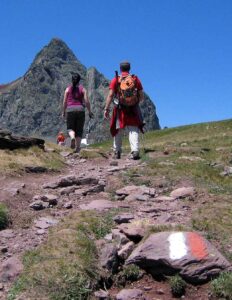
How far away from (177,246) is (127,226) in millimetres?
1208

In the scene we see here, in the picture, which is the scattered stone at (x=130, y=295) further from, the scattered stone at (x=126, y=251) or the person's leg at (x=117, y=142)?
the person's leg at (x=117, y=142)

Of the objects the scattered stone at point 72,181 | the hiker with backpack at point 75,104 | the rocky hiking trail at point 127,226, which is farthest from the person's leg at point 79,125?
the scattered stone at point 72,181

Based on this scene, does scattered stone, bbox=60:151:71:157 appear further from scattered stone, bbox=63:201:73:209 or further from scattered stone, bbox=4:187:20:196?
scattered stone, bbox=63:201:73:209

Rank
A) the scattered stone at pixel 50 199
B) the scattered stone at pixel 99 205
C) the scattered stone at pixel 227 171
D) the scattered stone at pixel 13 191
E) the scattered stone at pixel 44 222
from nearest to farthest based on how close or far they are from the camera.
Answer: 1. the scattered stone at pixel 44 222
2. the scattered stone at pixel 99 205
3. the scattered stone at pixel 50 199
4. the scattered stone at pixel 13 191
5. the scattered stone at pixel 227 171

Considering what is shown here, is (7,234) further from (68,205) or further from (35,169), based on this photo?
(35,169)

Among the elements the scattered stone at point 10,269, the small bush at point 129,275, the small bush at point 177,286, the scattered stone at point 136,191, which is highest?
the scattered stone at point 136,191

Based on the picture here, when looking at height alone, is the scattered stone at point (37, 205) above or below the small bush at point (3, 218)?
above

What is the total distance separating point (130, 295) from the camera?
6855 mm

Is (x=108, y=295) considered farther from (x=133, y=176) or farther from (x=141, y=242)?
(x=133, y=176)

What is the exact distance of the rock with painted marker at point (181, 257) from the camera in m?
7.11

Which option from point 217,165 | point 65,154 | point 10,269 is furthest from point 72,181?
point 65,154

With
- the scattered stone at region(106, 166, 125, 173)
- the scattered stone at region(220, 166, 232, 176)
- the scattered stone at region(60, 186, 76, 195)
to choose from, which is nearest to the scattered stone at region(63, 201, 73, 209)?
the scattered stone at region(60, 186, 76, 195)

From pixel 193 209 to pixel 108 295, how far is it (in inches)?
113

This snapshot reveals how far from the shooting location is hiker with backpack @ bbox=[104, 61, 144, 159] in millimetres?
14523
